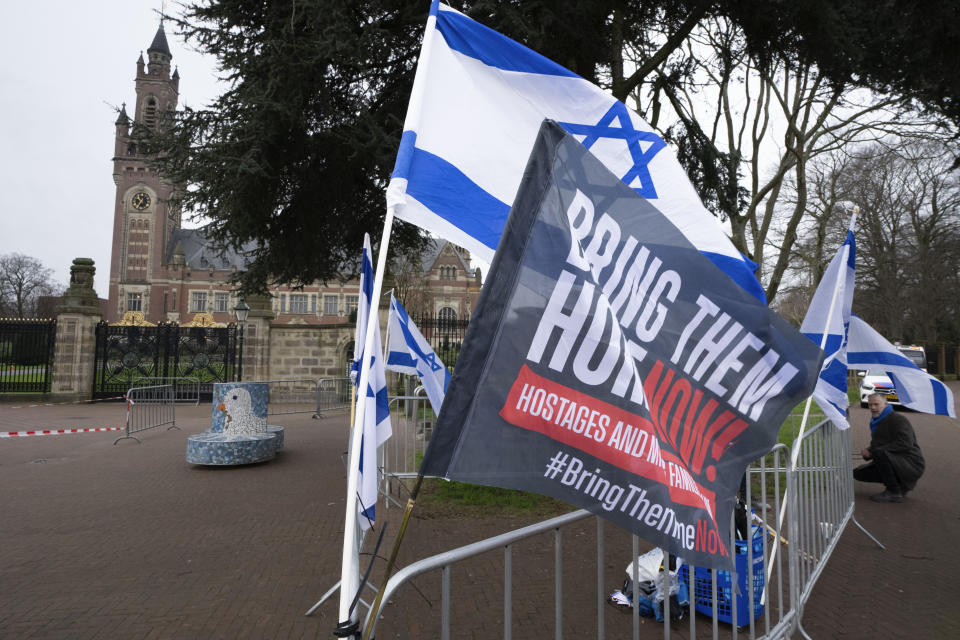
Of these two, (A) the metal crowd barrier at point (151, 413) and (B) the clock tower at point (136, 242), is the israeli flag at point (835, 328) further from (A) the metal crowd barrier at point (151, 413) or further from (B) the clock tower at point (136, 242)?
(B) the clock tower at point (136, 242)

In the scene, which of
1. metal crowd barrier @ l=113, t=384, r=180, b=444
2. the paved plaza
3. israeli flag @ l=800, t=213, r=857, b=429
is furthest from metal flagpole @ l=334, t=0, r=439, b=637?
metal crowd barrier @ l=113, t=384, r=180, b=444

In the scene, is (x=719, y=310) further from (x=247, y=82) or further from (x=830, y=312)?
(x=247, y=82)

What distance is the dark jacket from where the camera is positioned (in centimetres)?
786

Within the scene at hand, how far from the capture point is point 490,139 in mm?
2285

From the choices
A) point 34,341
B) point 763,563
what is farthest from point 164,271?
point 763,563

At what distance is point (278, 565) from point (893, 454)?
793cm

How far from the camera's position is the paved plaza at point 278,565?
4113mm

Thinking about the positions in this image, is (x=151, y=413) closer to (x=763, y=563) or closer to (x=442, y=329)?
(x=442, y=329)

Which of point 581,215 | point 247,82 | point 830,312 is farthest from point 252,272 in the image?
point 581,215

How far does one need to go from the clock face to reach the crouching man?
3030 inches

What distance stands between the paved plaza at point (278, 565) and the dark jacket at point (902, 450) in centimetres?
43

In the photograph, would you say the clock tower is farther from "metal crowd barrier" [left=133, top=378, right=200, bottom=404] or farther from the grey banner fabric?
the grey banner fabric

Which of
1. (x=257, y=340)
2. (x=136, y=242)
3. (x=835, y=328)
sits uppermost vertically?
(x=136, y=242)

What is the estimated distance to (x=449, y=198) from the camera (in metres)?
2.12
